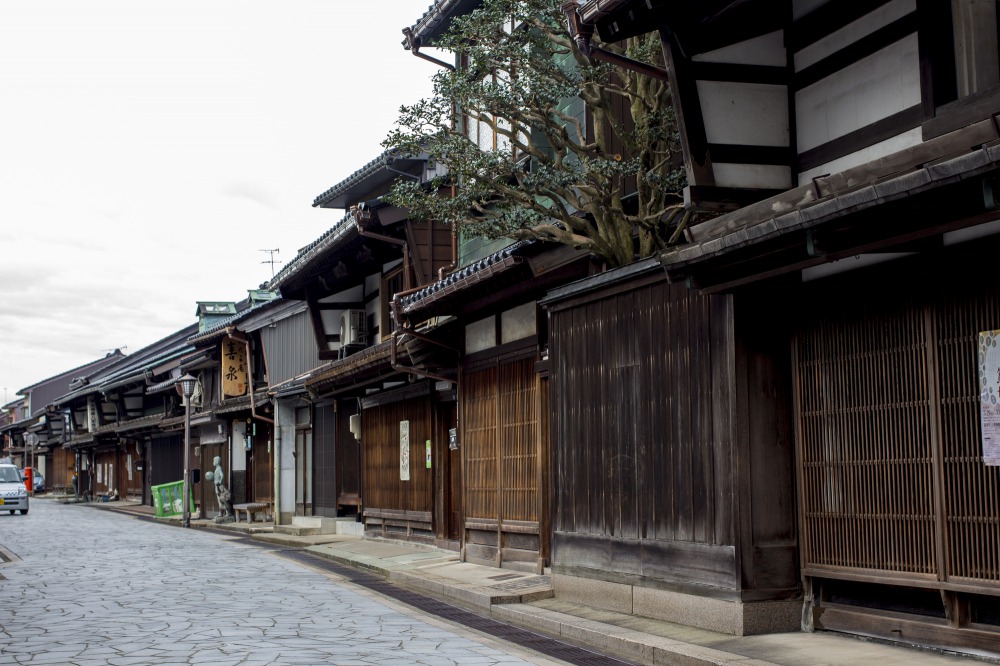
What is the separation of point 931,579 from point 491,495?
10876mm

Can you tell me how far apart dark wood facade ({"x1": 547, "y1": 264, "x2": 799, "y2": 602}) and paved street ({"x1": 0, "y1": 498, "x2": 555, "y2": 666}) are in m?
2.14

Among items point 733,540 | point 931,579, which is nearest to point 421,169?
point 733,540

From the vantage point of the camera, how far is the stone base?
1101 cm

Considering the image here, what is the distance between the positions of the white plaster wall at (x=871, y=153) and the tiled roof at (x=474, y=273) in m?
5.55

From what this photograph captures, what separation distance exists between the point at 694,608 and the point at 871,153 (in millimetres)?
5010

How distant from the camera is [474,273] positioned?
57.7ft

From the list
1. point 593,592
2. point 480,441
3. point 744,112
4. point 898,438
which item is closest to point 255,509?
point 480,441

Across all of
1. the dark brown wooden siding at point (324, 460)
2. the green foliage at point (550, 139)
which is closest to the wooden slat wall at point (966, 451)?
the green foliage at point (550, 139)

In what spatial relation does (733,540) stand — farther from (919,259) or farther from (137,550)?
(137,550)

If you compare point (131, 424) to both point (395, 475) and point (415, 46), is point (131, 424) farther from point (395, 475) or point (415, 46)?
point (415, 46)

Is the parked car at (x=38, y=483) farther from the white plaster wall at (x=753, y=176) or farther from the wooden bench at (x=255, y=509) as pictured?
the white plaster wall at (x=753, y=176)

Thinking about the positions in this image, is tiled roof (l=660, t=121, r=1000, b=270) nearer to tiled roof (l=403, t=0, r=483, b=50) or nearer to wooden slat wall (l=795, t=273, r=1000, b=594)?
wooden slat wall (l=795, t=273, r=1000, b=594)

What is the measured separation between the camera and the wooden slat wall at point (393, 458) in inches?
960

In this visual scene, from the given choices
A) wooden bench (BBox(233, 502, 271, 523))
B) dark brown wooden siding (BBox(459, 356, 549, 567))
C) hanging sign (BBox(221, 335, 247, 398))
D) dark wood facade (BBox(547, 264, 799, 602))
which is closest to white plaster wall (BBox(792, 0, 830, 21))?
dark wood facade (BBox(547, 264, 799, 602))
